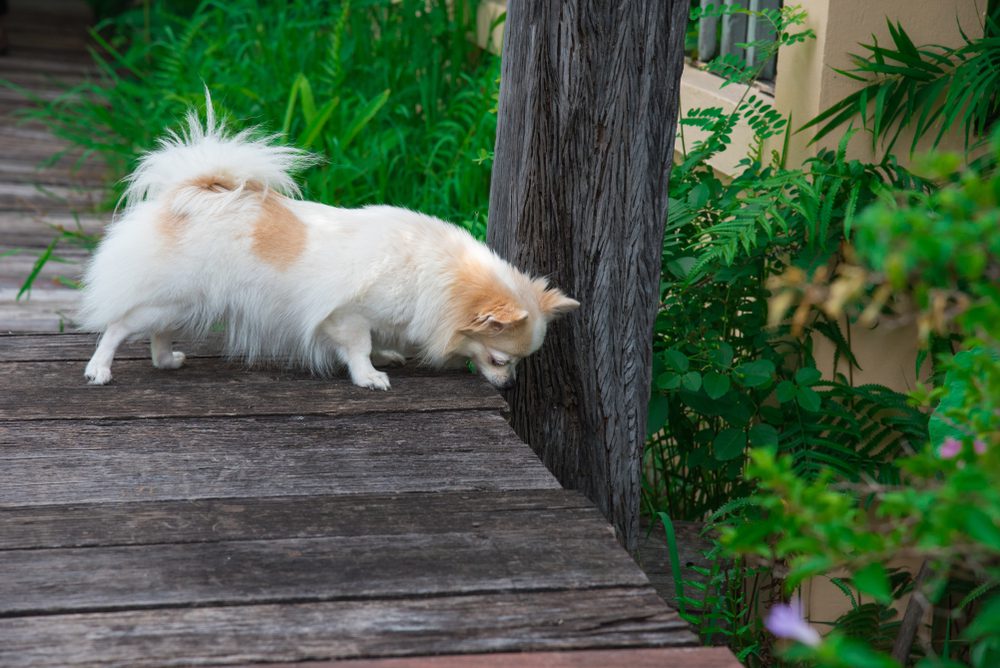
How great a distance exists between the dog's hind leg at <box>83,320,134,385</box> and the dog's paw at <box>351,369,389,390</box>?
0.60m

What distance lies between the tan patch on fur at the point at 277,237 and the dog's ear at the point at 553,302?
2.12ft

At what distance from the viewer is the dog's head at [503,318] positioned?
108 inches

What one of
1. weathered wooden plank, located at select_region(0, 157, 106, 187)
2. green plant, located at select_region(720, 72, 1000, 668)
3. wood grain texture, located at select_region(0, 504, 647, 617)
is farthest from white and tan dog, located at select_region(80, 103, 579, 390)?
weathered wooden plank, located at select_region(0, 157, 106, 187)

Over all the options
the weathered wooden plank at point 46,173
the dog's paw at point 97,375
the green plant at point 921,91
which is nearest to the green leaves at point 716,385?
the green plant at point 921,91

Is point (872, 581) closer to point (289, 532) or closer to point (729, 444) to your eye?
point (289, 532)

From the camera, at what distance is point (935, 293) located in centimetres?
106

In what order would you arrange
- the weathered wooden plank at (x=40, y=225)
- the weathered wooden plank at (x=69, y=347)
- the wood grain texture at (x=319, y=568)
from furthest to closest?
the weathered wooden plank at (x=40, y=225) → the weathered wooden plank at (x=69, y=347) → the wood grain texture at (x=319, y=568)

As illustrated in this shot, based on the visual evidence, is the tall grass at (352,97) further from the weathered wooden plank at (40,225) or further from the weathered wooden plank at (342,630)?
the weathered wooden plank at (342,630)

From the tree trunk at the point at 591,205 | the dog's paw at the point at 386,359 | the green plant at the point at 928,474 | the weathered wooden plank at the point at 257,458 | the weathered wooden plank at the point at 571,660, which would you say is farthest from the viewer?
the dog's paw at the point at 386,359

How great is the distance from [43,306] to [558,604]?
349 centimetres

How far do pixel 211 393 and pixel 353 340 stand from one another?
388mm

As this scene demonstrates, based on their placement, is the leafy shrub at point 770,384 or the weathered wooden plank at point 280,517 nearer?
Result: the weathered wooden plank at point 280,517

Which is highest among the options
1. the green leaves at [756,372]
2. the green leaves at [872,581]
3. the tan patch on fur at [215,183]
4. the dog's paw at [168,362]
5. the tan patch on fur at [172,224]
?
the tan patch on fur at [215,183]

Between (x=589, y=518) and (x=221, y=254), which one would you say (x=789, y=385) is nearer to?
(x=589, y=518)
